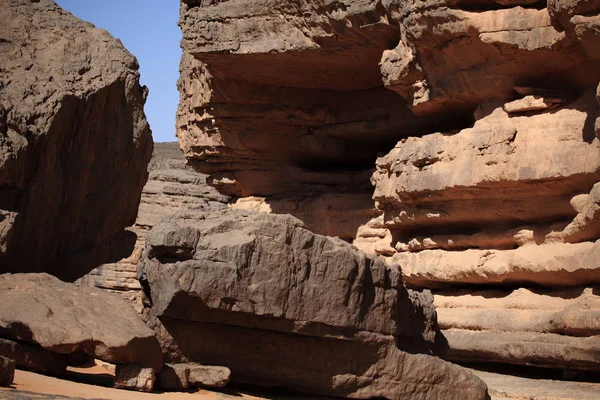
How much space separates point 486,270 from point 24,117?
19.9 feet

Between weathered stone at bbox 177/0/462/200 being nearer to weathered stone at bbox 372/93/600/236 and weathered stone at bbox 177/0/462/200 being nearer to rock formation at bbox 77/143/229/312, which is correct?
weathered stone at bbox 372/93/600/236

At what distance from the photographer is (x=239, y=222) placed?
6562mm

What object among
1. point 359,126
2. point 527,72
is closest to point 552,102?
point 527,72

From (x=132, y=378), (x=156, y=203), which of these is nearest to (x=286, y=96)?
(x=156, y=203)

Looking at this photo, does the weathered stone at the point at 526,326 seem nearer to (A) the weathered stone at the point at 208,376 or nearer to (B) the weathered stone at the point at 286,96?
(B) the weathered stone at the point at 286,96

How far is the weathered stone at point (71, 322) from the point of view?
541 centimetres

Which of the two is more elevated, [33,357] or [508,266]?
[508,266]

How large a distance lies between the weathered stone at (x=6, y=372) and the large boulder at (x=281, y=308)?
1.44 meters

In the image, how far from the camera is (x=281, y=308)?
6.38m

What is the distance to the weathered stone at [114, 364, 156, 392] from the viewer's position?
5.79 metres

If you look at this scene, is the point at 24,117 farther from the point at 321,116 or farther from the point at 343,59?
the point at 321,116

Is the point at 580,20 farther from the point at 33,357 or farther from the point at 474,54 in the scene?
the point at 33,357

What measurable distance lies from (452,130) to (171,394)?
22.0ft

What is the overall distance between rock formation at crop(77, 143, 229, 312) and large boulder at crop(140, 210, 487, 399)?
32.1 ft
